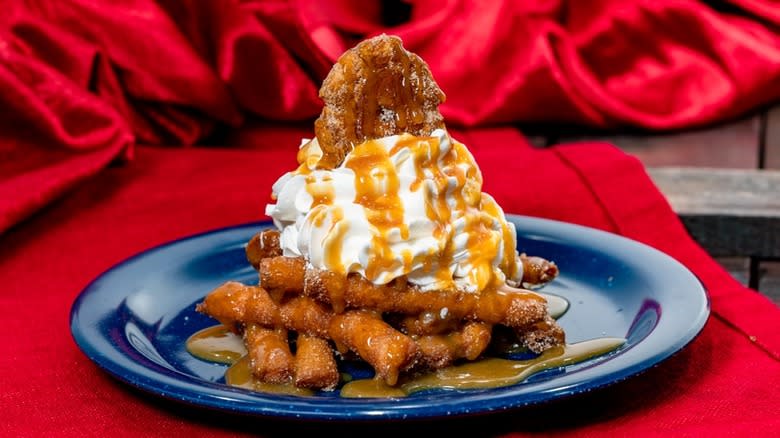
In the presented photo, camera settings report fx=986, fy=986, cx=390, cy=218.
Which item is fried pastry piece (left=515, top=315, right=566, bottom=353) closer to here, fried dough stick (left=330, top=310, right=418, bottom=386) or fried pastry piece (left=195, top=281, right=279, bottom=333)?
fried dough stick (left=330, top=310, right=418, bottom=386)

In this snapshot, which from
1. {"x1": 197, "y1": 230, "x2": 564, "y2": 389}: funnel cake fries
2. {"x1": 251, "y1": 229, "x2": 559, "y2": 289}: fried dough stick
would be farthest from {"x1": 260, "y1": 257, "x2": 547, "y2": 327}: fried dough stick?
{"x1": 251, "y1": 229, "x2": 559, "y2": 289}: fried dough stick

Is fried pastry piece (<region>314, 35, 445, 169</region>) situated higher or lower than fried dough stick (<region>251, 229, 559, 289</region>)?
higher

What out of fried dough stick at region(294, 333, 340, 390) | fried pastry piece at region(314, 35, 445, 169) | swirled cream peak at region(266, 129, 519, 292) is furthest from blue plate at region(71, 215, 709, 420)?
fried pastry piece at region(314, 35, 445, 169)

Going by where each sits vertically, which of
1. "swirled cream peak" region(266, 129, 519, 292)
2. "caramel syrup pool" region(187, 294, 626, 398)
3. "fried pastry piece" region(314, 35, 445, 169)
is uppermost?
"fried pastry piece" region(314, 35, 445, 169)

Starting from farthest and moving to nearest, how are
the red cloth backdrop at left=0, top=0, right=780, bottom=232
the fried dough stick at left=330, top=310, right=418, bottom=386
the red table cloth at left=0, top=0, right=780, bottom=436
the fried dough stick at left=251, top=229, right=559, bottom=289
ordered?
1. the red cloth backdrop at left=0, top=0, right=780, bottom=232
2. the red table cloth at left=0, top=0, right=780, bottom=436
3. the fried dough stick at left=251, top=229, right=559, bottom=289
4. the fried dough stick at left=330, top=310, right=418, bottom=386

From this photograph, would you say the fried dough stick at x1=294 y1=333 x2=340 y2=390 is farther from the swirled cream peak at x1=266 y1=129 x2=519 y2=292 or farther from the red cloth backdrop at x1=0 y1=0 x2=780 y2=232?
the red cloth backdrop at x1=0 y1=0 x2=780 y2=232

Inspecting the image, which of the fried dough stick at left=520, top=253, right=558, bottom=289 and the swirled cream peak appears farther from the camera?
the fried dough stick at left=520, top=253, right=558, bottom=289

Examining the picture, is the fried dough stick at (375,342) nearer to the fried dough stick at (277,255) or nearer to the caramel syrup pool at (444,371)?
the caramel syrup pool at (444,371)

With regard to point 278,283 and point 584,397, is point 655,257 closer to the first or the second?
point 584,397

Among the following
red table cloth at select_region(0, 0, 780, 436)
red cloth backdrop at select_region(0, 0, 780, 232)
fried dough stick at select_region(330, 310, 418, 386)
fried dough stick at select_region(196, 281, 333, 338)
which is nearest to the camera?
fried dough stick at select_region(330, 310, 418, 386)
